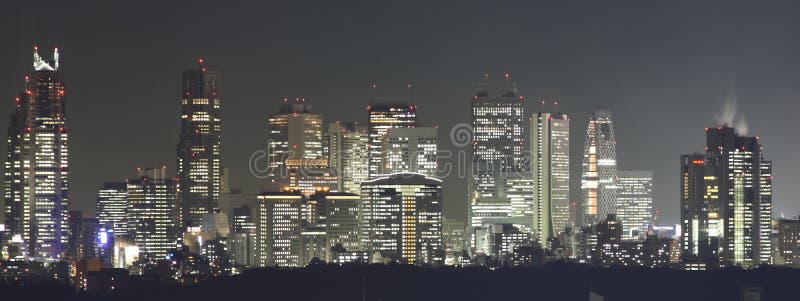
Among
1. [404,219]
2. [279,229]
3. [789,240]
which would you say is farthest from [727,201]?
[279,229]

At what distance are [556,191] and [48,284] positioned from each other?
113 ft

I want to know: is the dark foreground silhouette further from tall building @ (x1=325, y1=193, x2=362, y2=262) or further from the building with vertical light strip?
tall building @ (x1=325, y1=193, x2=362, y2=262)

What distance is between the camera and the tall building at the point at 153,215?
302ft

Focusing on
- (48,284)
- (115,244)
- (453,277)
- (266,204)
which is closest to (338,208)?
(266,204)

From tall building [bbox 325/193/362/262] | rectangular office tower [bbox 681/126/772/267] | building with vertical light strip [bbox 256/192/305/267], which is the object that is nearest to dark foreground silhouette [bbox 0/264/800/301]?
rectangular office tower [bbox 681/126/772/267]

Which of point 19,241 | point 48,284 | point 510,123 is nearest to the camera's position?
point 48,284

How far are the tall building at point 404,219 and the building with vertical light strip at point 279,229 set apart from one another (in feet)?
10.6

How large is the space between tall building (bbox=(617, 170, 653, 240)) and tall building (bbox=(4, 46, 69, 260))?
29312 mm

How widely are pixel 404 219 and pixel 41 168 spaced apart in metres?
17.6

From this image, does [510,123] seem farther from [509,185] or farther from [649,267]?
[649,267]

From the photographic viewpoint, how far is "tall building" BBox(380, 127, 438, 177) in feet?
324

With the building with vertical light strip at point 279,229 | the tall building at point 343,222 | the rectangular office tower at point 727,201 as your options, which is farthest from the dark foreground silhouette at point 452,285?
the tall building at point 343,222

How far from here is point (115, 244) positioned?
91.3 metres

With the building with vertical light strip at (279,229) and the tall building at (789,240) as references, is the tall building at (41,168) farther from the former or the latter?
the tall building at (789,240)
